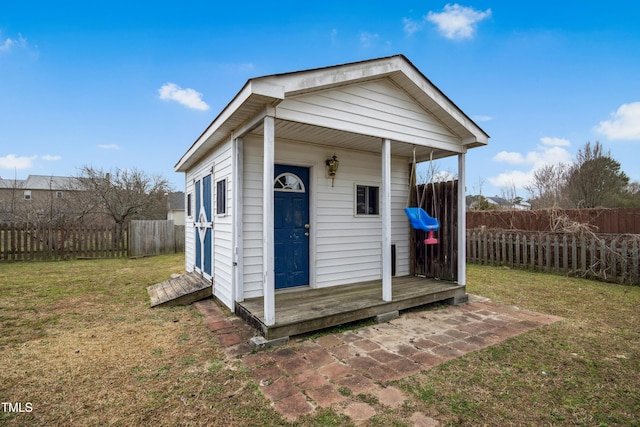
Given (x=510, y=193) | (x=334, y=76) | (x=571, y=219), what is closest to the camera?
(x=334, y=76)

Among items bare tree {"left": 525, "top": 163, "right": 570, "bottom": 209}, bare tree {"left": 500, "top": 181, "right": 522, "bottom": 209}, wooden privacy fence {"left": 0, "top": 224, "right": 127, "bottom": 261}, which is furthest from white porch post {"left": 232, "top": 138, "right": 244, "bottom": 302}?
bare tree {"left": 525, "top": 163, "right": 570, "bottom": 209}

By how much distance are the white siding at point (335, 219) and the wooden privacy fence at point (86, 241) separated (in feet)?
29.9

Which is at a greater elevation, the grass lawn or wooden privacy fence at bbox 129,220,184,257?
wooden privacy fence at bbox 129,220,184,257

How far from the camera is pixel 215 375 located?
8.61ft

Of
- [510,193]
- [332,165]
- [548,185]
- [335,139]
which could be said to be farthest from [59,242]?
[548,185]

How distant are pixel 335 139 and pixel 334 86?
3.88 ft

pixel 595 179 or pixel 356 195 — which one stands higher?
pixel 595 179

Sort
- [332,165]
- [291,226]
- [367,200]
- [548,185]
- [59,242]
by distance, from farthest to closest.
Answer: [548,185] < [59,242] < [367,200] < [332,165] < [291,226]

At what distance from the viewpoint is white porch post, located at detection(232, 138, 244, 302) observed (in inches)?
165

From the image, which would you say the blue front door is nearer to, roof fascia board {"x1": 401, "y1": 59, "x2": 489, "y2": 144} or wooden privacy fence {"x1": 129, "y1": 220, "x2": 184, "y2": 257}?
roof fascia board {"x1": 401, "y1": 59, "x2": 489, "y2": 144}

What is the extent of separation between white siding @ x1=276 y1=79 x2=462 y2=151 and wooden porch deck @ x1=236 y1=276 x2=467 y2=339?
7.53 feet

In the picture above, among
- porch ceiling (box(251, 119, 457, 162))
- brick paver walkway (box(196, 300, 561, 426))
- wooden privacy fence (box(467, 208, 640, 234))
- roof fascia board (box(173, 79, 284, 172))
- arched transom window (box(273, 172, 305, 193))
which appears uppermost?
roof fascia board (box(173, 79, 284, 172))

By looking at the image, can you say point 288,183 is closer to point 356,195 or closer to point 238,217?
point 238,217

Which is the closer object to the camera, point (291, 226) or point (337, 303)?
point (337, 303)
